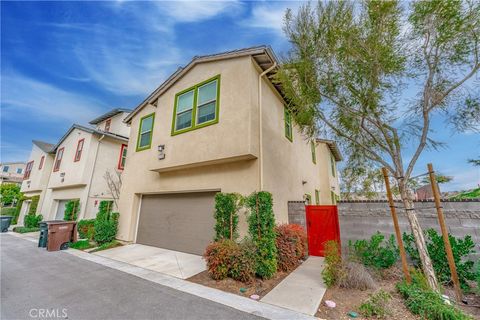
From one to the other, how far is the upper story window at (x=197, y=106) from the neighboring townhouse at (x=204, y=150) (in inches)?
1.8

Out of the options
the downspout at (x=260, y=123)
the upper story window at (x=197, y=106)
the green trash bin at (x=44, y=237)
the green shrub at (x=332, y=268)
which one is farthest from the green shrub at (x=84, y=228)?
the green shrub at (x=332, y=268)

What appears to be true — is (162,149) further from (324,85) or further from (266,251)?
(324,85)

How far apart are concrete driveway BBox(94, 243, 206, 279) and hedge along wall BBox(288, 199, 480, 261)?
14.4 ft

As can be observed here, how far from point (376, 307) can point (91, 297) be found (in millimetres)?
5731

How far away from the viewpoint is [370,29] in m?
4.59

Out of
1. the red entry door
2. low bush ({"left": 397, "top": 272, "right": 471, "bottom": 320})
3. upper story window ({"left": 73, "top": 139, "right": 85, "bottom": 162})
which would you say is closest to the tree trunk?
low bush ({"left": 397, "top": 272, "right": 471, "bottom": 320})

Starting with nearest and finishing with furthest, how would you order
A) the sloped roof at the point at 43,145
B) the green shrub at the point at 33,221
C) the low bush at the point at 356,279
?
the low bush at the point at 356,279 < the green shrub at the point at 33,221 < the sloped roof at the point at 43,145

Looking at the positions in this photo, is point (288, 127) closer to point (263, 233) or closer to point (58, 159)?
point (263, 233)

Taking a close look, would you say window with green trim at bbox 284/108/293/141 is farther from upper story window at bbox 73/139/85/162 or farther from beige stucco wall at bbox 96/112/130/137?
upper story window at bbox 73/139/85/162

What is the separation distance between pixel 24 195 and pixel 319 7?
30716mm

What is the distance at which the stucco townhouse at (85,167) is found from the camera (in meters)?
13.4

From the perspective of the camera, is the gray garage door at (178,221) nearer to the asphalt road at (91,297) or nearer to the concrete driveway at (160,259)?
the concrete driveway at (160,259)

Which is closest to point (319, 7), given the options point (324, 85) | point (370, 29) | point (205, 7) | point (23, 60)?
point (370, 29)

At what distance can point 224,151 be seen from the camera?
665 centimetres
